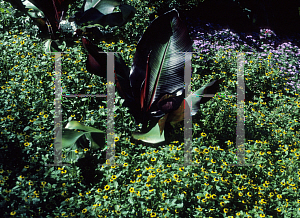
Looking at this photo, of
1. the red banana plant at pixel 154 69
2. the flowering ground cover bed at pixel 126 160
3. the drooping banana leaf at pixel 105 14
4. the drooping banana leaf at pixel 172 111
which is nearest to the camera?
the flowering ground cover bed at pixel 126 160

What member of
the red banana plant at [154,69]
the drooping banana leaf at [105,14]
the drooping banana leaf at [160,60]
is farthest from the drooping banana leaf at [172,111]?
the drooping banana leaf at [105,14]

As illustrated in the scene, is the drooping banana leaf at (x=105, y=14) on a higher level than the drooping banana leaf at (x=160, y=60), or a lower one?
higher

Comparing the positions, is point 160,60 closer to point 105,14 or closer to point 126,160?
point 126,160

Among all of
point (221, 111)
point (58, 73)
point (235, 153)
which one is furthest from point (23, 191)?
point (221, 111)

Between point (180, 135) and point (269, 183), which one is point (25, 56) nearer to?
point (180, 135)

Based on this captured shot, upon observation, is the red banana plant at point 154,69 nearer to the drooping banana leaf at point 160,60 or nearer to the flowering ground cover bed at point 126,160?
the drooping banana leaf at point 160,60

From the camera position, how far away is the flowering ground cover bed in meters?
2.32

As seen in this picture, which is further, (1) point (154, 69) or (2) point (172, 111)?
(1) point (154, 69)

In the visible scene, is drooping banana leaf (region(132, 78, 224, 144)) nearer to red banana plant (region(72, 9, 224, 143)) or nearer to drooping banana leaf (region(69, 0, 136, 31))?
red banana plant (region(72, 9, 224, 143))

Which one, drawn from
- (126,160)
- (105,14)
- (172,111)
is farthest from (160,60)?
(105,14)

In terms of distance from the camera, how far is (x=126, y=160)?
2.86 metres

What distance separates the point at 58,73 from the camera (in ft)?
11.6

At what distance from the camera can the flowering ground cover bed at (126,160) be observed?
2.32 metres

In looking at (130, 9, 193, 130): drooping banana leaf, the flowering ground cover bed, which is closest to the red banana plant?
(130, 9, 193, 130): drooping banana leaf
